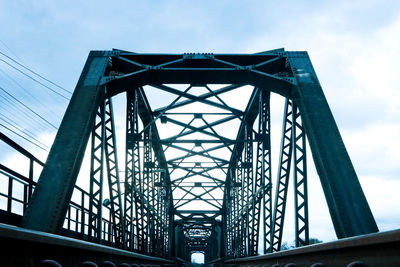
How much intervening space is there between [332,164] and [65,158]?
5.09 metres

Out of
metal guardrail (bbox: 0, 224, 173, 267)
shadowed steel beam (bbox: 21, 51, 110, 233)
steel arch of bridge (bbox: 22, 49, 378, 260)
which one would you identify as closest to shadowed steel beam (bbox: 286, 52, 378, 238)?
steel arch of bridge (bbox: 22, 49, 378, 260)

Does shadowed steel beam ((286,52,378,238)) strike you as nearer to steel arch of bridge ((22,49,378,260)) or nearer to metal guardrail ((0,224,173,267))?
steel arch of bridge ((22,49,378,260))

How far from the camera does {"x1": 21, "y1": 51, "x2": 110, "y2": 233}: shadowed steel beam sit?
A: 6.47 meters

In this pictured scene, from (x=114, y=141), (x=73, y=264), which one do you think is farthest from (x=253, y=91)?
(x=73, y=264)

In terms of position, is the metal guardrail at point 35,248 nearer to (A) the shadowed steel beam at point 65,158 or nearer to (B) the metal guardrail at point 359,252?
(B) the metal guardrail at point 359,252

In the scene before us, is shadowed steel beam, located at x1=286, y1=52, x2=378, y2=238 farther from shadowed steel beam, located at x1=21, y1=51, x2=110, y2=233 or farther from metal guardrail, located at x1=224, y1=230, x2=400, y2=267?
shadowed steel beam, located at x1=21, y1=51, x2=110, y2=233

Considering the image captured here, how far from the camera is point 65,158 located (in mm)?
7348

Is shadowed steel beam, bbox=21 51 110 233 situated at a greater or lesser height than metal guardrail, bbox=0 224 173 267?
greater

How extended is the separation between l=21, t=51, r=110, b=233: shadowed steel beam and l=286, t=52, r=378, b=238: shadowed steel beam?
468cm

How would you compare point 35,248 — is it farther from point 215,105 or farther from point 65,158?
point 215,105

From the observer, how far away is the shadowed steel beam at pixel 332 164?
652cm

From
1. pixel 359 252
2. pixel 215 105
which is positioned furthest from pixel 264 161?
pixel 359 252

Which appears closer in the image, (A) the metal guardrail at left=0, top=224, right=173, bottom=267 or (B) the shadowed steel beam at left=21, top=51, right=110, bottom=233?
(A) the metal guardrail at left=0, top=224, right=173, bottom=267

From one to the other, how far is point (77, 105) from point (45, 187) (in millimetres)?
2336
